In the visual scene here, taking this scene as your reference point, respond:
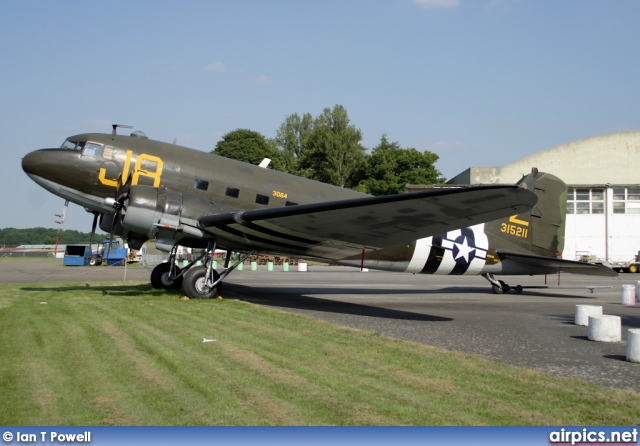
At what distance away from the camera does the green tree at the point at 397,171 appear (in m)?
68.5

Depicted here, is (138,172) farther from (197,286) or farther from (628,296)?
(628,296)

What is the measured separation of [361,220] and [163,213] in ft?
17.0

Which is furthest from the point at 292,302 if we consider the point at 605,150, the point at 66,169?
the point at 605,150

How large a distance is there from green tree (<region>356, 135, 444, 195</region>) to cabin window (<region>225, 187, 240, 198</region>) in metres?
53.2

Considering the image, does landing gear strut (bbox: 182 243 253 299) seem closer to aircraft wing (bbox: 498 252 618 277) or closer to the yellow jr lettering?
the yellow jr lettering

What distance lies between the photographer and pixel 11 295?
615 inches

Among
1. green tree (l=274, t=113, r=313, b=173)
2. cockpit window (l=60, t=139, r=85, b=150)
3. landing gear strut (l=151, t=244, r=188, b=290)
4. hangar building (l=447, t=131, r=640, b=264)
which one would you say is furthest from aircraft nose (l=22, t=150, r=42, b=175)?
green tree (l=274, t=113, r=313, b=173)

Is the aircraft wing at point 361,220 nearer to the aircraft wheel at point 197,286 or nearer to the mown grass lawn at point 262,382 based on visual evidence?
the aircraft wheel at point 197,286

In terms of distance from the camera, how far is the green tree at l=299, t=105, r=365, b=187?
72.3 meters

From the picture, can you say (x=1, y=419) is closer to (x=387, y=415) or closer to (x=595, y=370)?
(x=387, y=415)

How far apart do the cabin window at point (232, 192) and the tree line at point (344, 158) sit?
172 ft

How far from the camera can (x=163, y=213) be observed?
13836 mm

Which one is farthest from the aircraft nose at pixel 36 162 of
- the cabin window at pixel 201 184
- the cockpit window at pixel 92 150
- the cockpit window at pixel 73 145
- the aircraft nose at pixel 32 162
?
the cabin window at pixel 201 184

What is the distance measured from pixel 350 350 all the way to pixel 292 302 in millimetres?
7306
